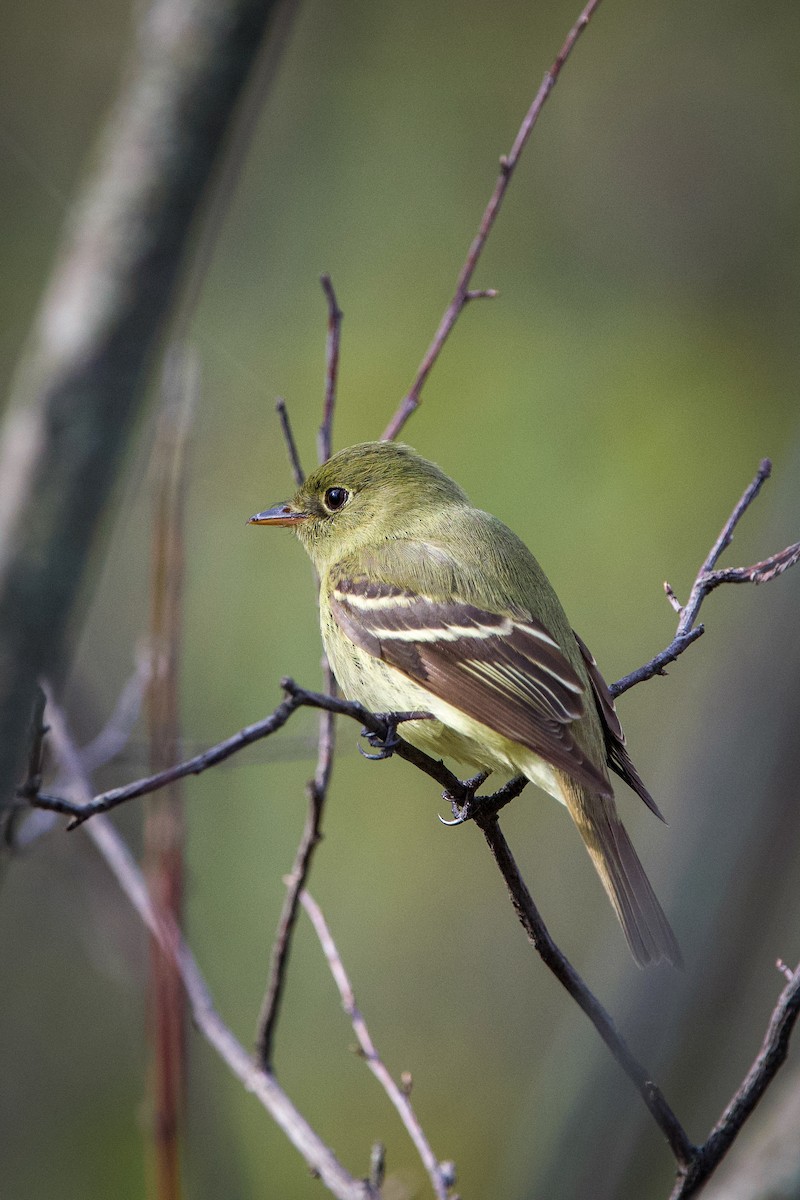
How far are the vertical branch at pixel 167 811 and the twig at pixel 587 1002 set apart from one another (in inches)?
26.3

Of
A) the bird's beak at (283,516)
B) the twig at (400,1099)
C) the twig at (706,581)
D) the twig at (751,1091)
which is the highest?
the bird's beak at (283,516)

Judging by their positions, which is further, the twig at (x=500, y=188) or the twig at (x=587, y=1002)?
the twig at (x=500, y=188)

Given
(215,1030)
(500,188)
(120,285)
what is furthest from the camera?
(500,188)

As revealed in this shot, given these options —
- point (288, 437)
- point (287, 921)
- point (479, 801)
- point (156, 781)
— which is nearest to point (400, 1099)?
point (287, 921)

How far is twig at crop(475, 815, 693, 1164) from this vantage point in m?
1.84

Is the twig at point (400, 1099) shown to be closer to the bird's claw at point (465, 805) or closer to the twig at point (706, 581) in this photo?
the bird's claw at point (465, 805)

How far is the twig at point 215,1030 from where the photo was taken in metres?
2.27

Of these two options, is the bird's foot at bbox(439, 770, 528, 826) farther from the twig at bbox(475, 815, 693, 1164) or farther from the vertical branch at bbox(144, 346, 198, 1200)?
the vertical branch at bbox(144, 346, 198, 1200)

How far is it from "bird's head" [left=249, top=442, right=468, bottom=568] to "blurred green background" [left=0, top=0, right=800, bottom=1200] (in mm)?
1033

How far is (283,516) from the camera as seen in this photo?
4074 millimetres

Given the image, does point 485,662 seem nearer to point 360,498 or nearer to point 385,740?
point 385,740

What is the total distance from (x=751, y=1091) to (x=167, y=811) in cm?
127

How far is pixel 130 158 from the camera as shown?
1.31 m

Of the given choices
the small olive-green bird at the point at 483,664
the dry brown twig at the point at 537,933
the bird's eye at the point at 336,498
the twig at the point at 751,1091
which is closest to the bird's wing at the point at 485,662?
the small olive-green bird at the point at 483,664
